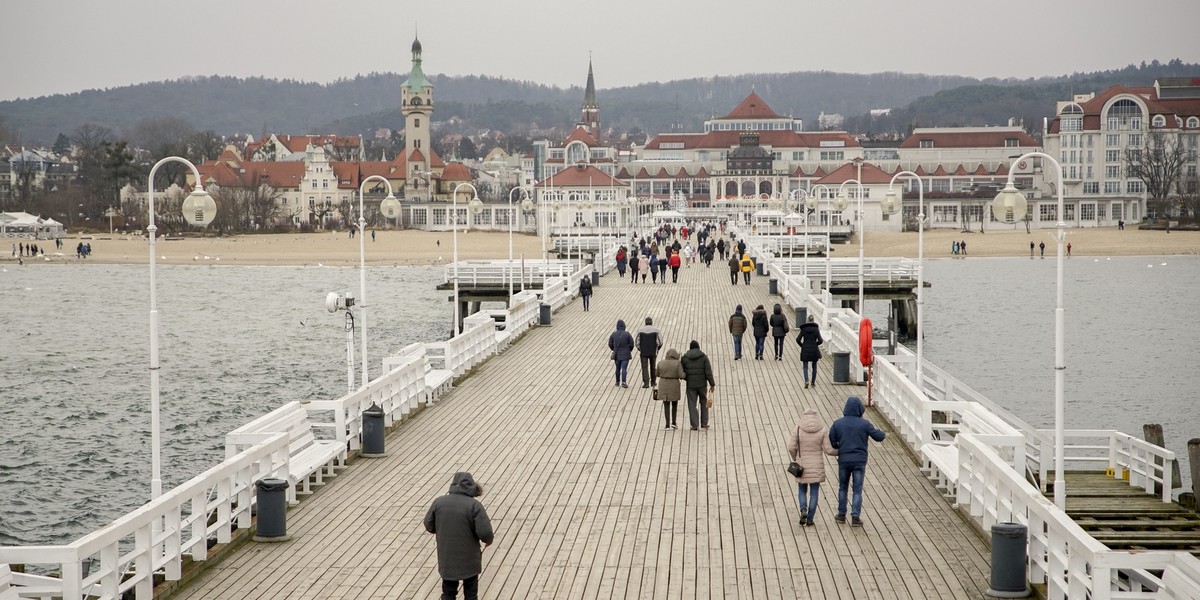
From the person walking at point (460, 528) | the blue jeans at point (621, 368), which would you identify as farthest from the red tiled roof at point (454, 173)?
the person walking at point (460, 528)

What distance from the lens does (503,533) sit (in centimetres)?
1337

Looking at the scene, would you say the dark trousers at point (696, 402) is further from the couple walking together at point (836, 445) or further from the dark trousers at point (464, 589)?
the dark trousers at point (464, 589)

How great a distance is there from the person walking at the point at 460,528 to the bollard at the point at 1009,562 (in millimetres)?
4168

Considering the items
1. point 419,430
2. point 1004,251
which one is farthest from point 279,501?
point 1004,251

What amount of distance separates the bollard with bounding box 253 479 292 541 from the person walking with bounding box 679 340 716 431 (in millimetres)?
6839

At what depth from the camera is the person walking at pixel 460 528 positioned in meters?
9.86

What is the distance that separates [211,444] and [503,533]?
18420 millimetres

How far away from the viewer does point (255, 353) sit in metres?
49.9

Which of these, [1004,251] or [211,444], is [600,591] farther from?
[1004,251]

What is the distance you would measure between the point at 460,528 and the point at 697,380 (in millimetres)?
9150

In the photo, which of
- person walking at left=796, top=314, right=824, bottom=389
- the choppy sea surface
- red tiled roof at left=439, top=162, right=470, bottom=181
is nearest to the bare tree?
the choppy sea surface

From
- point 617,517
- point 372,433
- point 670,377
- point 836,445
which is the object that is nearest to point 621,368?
point 670,377

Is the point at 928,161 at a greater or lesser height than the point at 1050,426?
greater

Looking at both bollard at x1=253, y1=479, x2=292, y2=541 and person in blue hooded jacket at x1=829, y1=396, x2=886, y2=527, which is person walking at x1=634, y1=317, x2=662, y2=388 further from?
bollard at x1=253, y1=479, x2=292, y2=541
